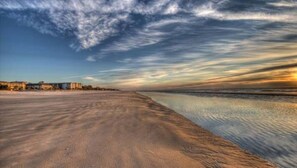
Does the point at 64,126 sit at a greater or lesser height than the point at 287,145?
greater

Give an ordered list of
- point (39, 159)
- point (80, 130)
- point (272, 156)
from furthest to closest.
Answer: point (80, 130), point (272, 156), point (39, 159)

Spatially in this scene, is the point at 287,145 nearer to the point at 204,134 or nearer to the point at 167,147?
the point at 204,134

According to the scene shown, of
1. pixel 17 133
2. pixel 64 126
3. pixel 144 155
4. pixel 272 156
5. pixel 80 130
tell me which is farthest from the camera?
pixel 64 126

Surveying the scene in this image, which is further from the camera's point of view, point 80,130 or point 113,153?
point 80,130

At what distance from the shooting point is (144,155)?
15.8ft

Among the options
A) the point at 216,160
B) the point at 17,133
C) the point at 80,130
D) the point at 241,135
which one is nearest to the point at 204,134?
the point at 241,135

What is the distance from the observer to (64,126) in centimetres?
765

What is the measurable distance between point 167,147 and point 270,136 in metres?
4.14

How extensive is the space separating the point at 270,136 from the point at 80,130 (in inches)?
246

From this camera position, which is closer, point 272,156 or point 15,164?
point 15,164

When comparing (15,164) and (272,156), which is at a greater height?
(15,164)

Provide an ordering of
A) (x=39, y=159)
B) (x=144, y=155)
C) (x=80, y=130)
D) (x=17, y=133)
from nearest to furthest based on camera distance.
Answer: (x=39, y=159) < (x=144, y=155) < (x=17, y=133) < (x=80, y=130)

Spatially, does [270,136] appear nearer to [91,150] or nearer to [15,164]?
[91,150]

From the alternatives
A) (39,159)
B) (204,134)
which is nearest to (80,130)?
(39,159)
